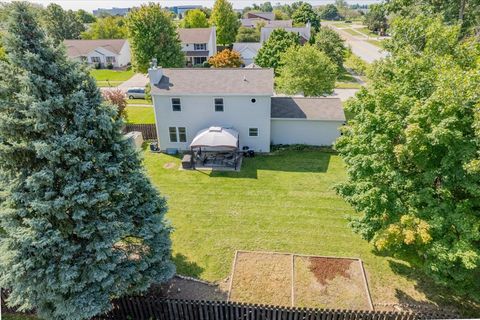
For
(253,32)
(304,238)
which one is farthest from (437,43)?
(253,32)

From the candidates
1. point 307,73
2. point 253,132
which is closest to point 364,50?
point 307,73

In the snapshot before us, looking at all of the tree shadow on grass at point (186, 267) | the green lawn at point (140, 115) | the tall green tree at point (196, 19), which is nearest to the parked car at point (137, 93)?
the green lawn at point (140, 115)

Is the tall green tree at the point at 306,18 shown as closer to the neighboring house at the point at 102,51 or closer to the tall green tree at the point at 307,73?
the neighboring house at the point at 102,51

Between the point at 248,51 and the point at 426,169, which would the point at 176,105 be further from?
the point at 248,51

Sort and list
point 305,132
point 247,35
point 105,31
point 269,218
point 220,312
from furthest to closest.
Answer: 1. point 105,31
2. point 247,35
3. point 305,132
4. point 269,218
5. point 220,312

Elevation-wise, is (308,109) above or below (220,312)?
above

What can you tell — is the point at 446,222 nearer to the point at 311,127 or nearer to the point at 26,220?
the point at 26,220

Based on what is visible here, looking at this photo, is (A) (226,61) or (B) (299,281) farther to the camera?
(A) (226,61)
